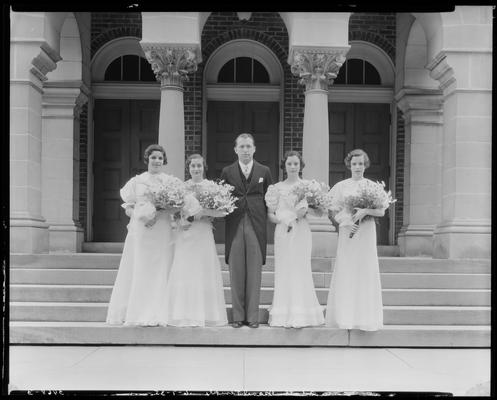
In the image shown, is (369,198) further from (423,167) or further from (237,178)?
(423,167)

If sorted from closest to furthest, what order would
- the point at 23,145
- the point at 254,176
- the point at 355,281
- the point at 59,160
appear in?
1. the point at 355,281
2. the point at 254,176
3. the point at 23,145
4. the point at 59,160

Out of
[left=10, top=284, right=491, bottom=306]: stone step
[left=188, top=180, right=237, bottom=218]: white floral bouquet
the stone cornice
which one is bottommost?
[left=10, top=284, right=491, bottom=306]: stone step

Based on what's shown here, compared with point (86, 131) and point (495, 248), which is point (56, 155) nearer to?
point (86, 131)

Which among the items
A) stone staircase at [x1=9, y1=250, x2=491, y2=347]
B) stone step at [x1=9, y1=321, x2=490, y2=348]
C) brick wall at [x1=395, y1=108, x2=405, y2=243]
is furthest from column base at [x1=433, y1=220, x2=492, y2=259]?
brick wall at [x1=395, y1=108, x2=405, y2=243]

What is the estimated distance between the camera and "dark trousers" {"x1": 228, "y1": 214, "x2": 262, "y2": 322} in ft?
24.6

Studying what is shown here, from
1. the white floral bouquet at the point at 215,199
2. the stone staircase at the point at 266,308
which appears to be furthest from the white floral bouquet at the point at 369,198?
the stone staircase at the point at 266,308

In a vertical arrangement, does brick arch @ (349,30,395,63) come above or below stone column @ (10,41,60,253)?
above

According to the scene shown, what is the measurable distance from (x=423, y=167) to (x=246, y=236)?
594 centimetres

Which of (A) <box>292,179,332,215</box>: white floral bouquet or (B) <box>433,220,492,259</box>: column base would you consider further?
(B) <box>433,220,492,259</box>: column base

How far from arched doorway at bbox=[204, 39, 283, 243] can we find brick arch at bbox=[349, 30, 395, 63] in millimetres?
1504

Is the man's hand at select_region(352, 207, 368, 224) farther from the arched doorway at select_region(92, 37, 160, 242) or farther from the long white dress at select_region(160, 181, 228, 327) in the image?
the arched doorway at select_region(92, 37, 160, 242)

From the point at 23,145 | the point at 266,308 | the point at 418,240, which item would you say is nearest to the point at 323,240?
the point at 266,308

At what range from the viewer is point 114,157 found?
1365 centimetres

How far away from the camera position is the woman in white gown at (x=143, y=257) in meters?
7.49
